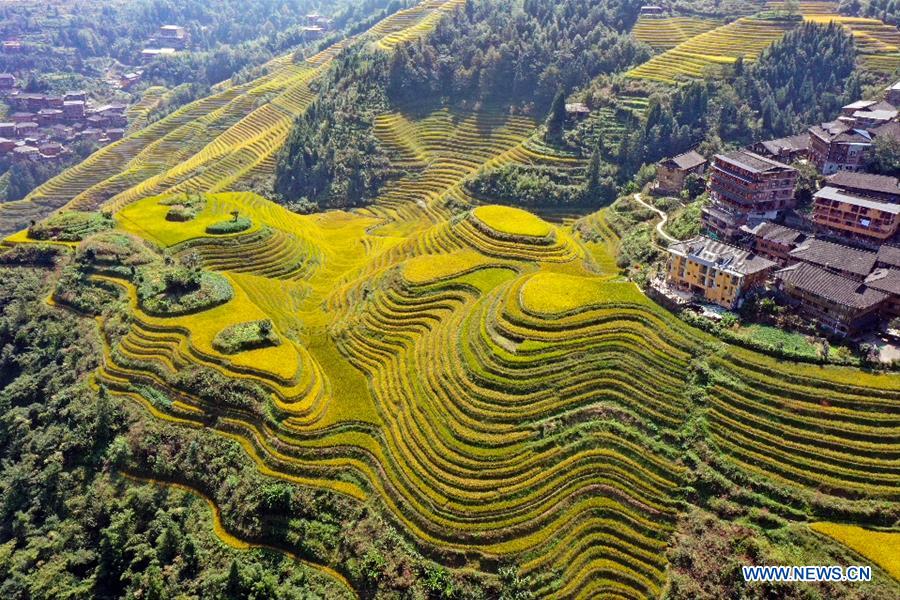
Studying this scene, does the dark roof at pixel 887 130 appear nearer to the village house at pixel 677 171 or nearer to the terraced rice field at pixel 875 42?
the village house at pixel 677 171

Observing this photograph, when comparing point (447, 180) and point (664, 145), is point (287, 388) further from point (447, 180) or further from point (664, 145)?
point (664, 145)

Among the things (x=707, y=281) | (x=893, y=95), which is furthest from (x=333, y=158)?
(x=893, y=95)

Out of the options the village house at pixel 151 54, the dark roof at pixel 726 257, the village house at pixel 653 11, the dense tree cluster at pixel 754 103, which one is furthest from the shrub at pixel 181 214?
the village house at pixel 151 54

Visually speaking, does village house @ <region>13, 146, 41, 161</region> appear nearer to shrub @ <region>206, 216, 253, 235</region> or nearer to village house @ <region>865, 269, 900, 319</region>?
shrub @ <region>206, 216, 253, 235</region>

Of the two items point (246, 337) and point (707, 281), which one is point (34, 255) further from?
point (707, 281)

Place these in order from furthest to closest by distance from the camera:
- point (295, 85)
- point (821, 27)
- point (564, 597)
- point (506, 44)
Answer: point (295, 85) → point (506, 44) → point (821, 27) → point (564, 597)

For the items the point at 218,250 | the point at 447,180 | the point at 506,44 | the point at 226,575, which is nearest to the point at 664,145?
the point at 447,180

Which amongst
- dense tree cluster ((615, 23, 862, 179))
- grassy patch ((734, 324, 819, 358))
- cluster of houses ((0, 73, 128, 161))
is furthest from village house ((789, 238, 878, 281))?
cluster of houses ((0, 73, 128, 161))
